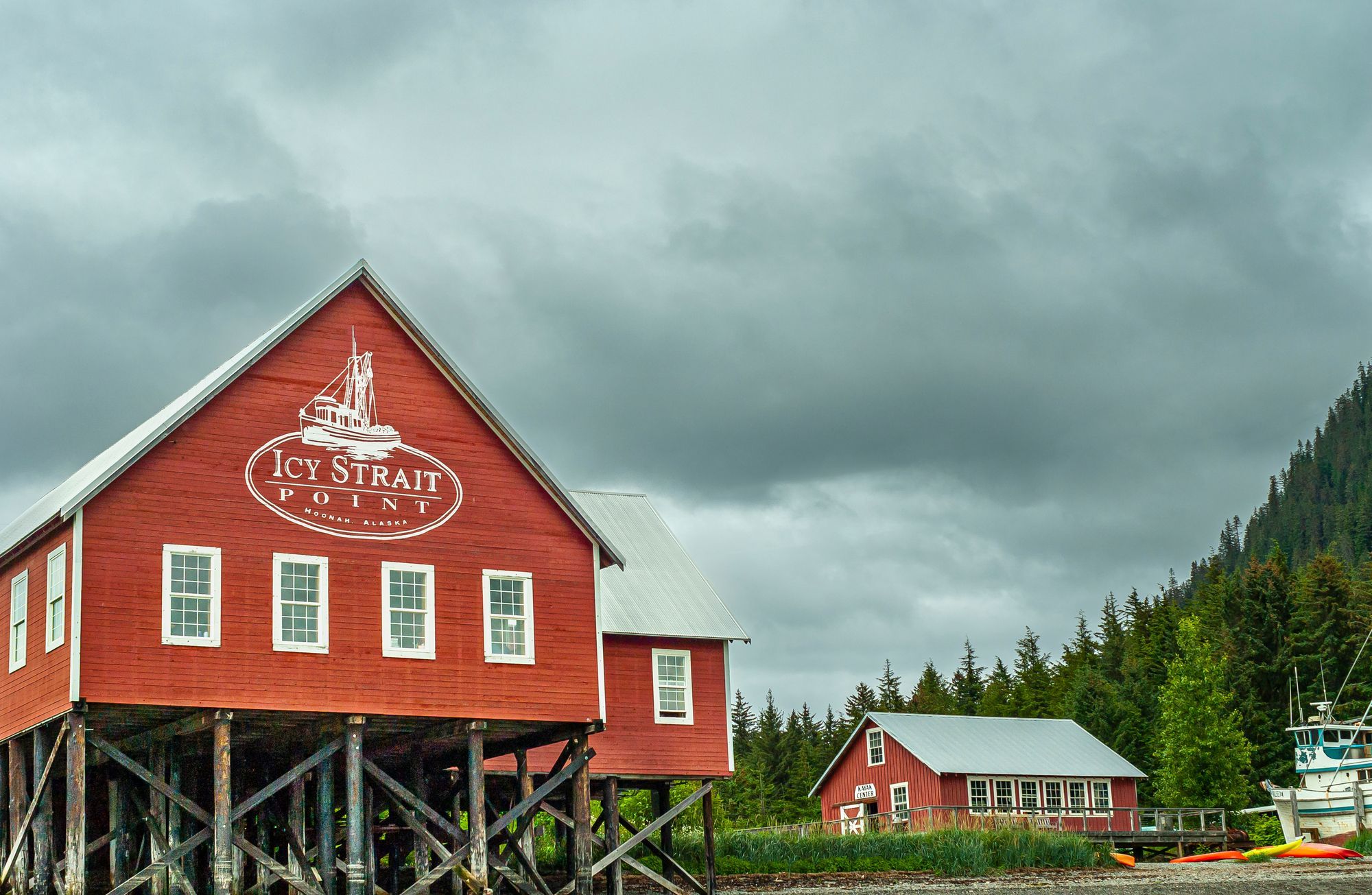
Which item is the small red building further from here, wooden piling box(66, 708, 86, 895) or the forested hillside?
wooden piling box(66, 708, 86, 895)

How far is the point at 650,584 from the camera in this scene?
130ft

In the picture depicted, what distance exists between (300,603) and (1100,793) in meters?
41.4

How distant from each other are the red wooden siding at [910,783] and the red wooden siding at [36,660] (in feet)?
108

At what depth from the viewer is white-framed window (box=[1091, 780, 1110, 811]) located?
200 ft

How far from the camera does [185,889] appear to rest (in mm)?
26719

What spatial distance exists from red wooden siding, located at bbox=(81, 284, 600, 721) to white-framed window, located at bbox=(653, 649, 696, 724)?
667cm

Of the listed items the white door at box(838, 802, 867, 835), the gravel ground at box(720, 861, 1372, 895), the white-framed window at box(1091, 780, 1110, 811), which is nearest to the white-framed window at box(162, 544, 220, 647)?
the gravel ground at box(720, 861, 1372, 895)

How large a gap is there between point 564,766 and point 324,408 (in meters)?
8.53

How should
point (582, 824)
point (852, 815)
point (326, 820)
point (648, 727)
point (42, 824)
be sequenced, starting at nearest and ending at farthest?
point (42, 824)
point (326, 820)
point (582, 824)
point (648, 727)
point (852, 815)

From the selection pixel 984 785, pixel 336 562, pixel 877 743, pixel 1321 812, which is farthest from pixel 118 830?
pixel 1321 812

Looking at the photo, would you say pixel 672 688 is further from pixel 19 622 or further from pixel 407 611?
pixel 19 622

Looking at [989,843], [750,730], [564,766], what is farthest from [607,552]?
[750,730]

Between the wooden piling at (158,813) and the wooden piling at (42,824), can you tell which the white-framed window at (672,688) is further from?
the wooden piling at (42,824)

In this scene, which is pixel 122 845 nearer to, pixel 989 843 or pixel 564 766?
pixel 564 766
